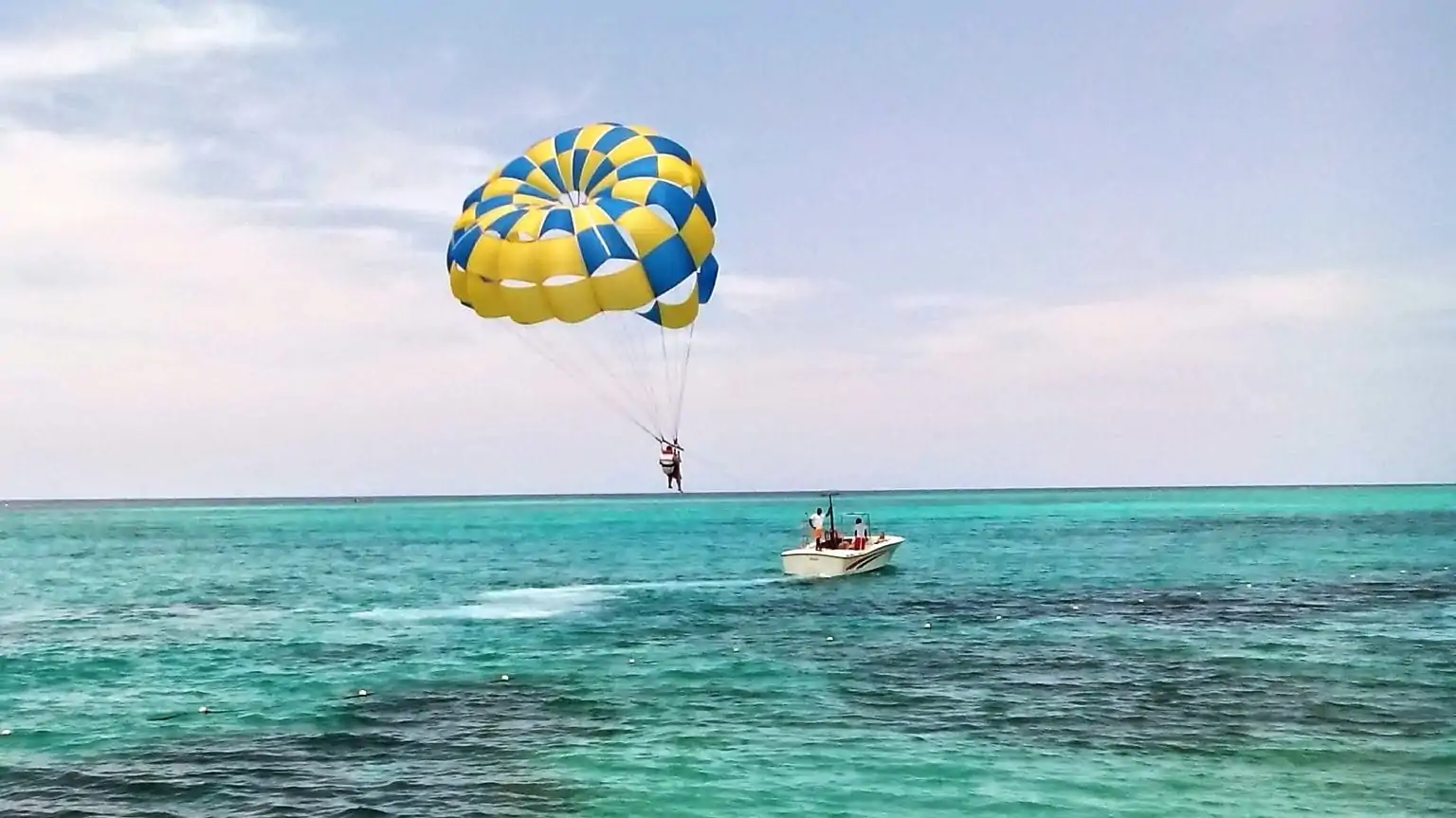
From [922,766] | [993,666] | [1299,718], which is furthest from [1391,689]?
[922,766]

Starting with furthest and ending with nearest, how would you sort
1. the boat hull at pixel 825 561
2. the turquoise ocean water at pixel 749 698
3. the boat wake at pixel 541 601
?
1. the boat hull at pixel 825 561
2. the boat wake at pixel 541 601
3. the turquoise ocean water at pixel 749 698

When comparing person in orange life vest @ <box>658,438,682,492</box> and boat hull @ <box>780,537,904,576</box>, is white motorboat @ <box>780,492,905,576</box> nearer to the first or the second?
boat hull @ <box>780,537,904,576</box>

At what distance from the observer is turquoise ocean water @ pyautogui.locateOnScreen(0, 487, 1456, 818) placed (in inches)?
632

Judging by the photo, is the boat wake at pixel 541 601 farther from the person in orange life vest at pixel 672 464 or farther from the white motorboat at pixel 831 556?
the person in orange life vest at pixel 672 464

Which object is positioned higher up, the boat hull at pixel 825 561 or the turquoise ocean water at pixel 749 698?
the boat hull at pixel 825 561

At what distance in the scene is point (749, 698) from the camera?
22297mm

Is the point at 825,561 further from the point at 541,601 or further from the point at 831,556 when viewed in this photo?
the point at 541,601

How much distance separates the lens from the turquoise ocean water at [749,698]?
52.6 ft

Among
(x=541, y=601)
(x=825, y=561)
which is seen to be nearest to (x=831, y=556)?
(x=825, y=561)

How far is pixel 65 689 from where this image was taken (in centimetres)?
2488

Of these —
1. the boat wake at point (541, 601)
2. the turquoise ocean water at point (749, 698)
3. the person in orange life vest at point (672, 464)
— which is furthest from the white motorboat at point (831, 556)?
the person in orange life vest at point (672, 464)

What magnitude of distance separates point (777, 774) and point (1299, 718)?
957 centimetres

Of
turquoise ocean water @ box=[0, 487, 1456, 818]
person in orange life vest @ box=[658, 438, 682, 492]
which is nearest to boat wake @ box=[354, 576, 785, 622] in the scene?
turquoise ocean water @ box=[0, 487, 1456, 818]

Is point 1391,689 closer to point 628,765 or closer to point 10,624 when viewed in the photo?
point 628,765
